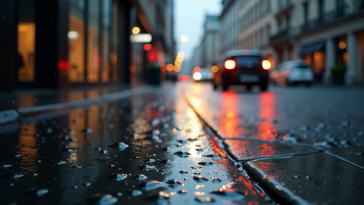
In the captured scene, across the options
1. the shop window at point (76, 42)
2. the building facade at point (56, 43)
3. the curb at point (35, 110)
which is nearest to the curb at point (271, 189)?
the curb at point (35, 110)

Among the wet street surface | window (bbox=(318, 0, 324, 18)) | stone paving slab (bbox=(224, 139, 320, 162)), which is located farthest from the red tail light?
window (bbox=(318, 0, 324, 18))

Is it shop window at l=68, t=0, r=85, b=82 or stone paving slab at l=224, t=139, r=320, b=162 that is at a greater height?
shop window at l=68, t=0, r=85, b=82

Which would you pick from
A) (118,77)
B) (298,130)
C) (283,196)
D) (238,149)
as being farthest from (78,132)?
(118,77)

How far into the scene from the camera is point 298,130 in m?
4.02

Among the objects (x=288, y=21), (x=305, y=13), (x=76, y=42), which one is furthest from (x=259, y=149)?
(x=288, y=21)

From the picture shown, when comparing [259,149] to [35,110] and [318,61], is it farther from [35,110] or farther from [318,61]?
[318,61]

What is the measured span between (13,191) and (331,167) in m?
1.81

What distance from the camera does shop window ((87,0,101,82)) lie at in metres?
14.2

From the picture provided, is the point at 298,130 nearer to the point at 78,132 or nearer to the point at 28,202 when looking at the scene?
the point at 78,132

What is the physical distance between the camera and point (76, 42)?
41.5 ft

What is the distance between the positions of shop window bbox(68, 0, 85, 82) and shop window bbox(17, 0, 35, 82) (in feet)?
5.57

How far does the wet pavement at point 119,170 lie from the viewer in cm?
161

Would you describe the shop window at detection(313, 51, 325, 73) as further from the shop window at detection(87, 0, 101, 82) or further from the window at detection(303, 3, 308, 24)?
the shop window at detection(87, 0, 101, 82)

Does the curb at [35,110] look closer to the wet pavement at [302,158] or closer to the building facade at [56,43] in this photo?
the building facade at [56,43]
